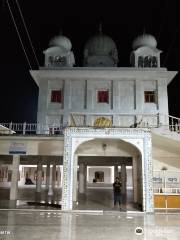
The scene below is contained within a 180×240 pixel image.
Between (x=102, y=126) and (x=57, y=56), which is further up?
(x=57, y=56)

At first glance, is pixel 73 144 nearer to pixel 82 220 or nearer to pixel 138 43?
pixel 82 220

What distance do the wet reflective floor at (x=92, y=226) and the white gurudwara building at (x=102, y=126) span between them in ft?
6.43

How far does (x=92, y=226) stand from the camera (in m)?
9.09

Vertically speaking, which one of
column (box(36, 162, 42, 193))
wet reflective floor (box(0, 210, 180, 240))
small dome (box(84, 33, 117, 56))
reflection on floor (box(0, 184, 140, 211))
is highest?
small dome (box(84, 33, 117, 56))

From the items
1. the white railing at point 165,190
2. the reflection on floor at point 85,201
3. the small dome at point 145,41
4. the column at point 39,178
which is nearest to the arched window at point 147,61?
the small dome at point 145,41

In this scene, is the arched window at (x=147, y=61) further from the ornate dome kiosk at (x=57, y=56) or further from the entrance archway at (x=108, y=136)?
the entrance archway at (x=108, y=136)

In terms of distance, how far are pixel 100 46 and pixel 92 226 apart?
75.4 ft

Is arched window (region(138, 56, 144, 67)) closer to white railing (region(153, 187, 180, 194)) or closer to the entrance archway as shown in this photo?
the entrance archway

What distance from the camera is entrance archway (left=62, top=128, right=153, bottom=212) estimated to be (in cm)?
1284

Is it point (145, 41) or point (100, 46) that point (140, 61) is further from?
point (100, 46)

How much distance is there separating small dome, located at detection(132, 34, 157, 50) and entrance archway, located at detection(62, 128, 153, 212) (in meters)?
17.1

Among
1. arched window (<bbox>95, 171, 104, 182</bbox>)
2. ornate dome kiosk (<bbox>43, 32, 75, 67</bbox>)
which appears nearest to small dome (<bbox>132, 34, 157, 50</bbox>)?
ornate dome kiosk (<bbox>43, 32, 75, 67</bbox>)

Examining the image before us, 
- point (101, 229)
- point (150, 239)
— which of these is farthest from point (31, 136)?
point (150, 239)

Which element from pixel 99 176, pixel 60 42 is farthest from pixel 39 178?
pixel 99 176
